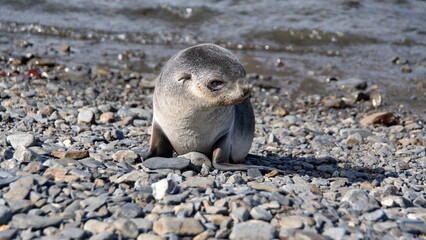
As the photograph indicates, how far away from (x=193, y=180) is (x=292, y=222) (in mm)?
961

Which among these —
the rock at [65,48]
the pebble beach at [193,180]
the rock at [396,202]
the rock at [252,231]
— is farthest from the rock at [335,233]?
the rock at [65,48]

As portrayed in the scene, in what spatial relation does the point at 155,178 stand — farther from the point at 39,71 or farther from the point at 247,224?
the point at 39,71

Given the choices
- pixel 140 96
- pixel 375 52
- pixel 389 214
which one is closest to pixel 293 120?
pixel 140 96

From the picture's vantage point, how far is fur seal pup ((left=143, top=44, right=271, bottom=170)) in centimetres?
429

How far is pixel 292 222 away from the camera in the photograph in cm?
323

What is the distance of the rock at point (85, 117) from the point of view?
6.69 meters

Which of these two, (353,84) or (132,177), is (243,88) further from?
(353,84)

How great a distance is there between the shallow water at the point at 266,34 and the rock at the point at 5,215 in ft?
27.5

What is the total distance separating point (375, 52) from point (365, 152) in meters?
9.57

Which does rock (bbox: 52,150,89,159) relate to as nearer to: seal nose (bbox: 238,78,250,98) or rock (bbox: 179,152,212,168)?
rock (bbox: 179,152,212,168)

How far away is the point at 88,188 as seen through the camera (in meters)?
3.63

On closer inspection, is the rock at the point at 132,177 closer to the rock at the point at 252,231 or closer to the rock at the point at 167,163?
the rock at the point at 167,163

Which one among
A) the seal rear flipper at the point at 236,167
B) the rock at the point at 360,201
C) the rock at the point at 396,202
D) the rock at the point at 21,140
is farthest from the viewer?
the rock at the point at 21,140

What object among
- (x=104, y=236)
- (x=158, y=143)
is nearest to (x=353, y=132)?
(x=158, y=143)
